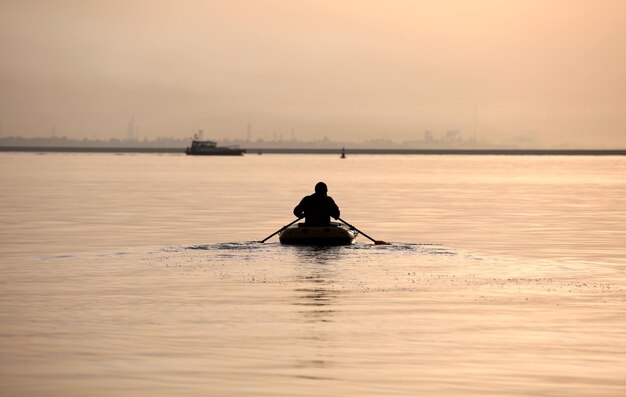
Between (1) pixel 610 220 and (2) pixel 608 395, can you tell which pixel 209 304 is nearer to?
(2) pixel 608 395

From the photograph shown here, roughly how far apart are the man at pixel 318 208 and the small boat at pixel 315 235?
279 millimetres

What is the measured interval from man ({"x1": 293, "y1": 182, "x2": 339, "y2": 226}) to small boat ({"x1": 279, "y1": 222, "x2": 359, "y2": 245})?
0.91 feet

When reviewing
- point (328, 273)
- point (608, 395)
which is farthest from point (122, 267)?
point (608, 395)

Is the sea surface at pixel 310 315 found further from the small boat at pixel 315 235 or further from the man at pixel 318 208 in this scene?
the man at pixel 318 208

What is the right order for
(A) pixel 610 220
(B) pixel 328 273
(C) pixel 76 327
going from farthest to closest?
(A) pixel 610 220 → (B) pixel 328 273 → (C) pixel 76 327

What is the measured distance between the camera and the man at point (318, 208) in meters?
37.8

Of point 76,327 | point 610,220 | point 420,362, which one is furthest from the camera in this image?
point 610,220

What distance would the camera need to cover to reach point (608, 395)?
15664mm

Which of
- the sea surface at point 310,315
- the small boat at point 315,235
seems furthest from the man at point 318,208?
the sea surface at point 310,315

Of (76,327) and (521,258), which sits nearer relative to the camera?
(76,327)

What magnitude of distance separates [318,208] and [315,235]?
0.82 meters

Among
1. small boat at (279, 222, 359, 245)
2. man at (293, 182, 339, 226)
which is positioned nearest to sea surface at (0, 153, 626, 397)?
small boat at (279, 222, 359, 245)

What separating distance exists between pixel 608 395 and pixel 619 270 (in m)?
17.4

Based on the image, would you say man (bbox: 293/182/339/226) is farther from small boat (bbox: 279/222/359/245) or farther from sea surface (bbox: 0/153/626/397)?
sea surface (bbox: 0/153/626/397)
